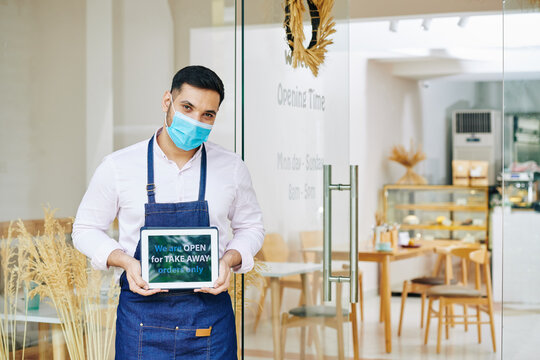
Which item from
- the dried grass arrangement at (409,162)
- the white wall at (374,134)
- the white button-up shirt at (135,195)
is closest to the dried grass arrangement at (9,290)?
the white button-up shirt at (135,195)

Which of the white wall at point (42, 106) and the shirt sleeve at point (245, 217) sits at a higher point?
the white wall at point (42, 106)

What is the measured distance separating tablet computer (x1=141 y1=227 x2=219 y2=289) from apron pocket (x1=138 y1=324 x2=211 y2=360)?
0.17 metres

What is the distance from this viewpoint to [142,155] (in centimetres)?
228

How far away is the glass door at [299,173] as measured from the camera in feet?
9.30

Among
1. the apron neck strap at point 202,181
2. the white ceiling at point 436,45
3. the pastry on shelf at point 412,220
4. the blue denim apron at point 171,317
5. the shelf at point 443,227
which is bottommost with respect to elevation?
the shelf at point 443,227

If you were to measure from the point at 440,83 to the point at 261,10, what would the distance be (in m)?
10.1

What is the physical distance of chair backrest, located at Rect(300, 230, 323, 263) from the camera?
2895mm

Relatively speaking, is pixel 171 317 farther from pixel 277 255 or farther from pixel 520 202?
pixel 520 202

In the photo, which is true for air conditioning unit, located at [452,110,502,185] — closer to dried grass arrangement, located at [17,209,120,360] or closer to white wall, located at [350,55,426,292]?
white wall, located at [350,55,426,292]

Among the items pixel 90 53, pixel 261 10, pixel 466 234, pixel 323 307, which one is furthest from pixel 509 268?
pixel 466 234

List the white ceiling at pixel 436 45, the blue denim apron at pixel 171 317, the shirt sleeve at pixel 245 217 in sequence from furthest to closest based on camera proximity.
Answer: the white ceiling at pixel 436 45
the shirt sleeve at pixel 245 217
the blue denim apron at pixel 171 317

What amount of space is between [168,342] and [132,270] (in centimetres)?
26

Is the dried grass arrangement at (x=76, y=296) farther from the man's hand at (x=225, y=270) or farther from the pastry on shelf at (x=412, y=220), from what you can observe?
the pastry on shelf at (x=412, y=220)

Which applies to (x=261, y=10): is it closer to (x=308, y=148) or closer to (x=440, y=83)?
(x=308, y=148)
